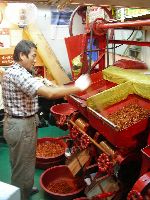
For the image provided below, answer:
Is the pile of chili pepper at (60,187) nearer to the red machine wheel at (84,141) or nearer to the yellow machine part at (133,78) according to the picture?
the red machine wheel at (84,141)

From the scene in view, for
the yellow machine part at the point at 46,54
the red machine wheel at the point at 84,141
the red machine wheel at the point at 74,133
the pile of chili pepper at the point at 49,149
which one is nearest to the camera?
the red machine wheel at the point at 84,141

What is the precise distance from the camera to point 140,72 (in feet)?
12.6

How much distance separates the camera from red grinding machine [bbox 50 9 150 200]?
2.95m

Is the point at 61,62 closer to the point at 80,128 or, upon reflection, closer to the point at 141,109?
the point at 80,128

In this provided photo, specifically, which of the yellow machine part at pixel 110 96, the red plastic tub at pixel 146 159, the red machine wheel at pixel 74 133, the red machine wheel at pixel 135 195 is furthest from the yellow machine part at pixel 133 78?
the red machine wheel at pixel 135 195

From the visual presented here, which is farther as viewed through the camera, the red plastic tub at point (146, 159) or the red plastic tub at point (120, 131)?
the red plastic tub at point (120, 131)

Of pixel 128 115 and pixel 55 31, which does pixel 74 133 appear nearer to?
pixel 128 115

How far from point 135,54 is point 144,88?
314 cm

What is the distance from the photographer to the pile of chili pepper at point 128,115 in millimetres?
3062

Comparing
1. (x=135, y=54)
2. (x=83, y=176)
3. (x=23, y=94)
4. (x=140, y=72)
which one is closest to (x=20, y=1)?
(x=23, y=94)

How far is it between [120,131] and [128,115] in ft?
1.40

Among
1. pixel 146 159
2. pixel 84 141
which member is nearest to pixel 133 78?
pixel 84 141

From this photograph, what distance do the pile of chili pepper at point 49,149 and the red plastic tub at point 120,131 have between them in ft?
7.79

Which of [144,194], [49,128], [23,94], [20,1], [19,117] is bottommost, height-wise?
[49,128]
